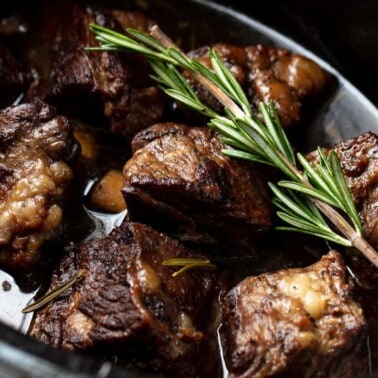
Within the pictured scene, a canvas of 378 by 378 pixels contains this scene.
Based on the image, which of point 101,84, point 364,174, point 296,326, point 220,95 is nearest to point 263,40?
point 220,95

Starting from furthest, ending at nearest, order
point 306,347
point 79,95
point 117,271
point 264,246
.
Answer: point 79,95 → point 264,246 → point 117,271 → point 306,347

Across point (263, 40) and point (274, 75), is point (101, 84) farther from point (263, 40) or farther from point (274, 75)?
point (263, 40)

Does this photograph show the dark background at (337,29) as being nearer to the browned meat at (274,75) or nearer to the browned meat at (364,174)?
the browned meat at (274,75)

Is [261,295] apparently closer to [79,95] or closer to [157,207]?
[157,207]

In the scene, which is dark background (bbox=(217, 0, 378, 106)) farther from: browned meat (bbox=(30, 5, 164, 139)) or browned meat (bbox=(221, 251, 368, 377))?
browned meat (bbox=(221, 251, 368, 377))

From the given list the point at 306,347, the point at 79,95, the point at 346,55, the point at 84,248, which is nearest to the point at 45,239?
the point at 84,248

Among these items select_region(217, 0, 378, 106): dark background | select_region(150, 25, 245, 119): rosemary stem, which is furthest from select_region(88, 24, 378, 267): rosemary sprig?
select_region(217, 0, 378, 106): dark background

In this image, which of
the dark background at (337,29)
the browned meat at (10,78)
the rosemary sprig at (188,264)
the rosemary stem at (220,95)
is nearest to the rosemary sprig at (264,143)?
the rosemary stem at (220,95)
